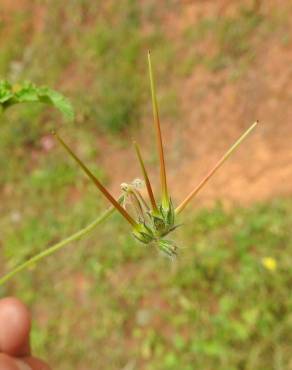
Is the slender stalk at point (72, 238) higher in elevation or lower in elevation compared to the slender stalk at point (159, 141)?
higher

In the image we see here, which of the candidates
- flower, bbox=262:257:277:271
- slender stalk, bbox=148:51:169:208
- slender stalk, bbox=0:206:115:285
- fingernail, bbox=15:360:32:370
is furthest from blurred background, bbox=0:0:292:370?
slender stalk, bbox=148:51:169:208

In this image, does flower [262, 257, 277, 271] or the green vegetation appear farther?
the green vegetation

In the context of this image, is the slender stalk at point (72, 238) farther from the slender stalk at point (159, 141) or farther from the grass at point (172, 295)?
the grass at point (172, 295)

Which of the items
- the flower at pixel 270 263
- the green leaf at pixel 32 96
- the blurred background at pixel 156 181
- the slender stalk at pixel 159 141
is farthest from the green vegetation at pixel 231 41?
the slender stalk at pixel 159 141

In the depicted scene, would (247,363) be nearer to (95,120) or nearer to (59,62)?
(95,120)

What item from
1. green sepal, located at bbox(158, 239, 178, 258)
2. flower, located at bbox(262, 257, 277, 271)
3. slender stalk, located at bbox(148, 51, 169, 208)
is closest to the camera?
slender stalk, located at bbox(148, 51, 169, 208)

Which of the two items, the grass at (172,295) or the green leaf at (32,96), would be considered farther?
the grass at (172,295)

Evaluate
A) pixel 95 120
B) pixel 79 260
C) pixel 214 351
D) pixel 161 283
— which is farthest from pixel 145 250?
pixel 95 120

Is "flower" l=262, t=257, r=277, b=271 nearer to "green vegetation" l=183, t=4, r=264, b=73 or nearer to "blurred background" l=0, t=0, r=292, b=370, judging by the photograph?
"blurred background" l=0, t=0, r=292, b=370
